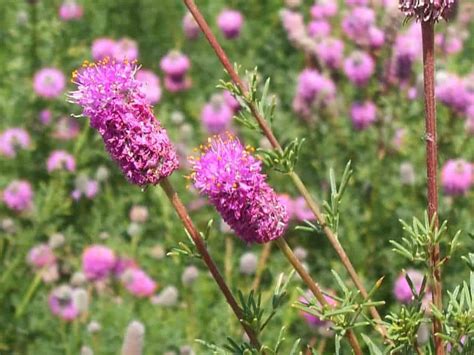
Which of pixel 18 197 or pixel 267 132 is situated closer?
pixel 267 132

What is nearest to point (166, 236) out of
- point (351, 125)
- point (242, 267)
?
point (242, 267)

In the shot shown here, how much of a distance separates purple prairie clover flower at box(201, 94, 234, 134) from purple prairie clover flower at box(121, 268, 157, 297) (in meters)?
0.75

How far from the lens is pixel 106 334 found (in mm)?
2471

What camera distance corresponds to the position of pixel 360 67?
327cm

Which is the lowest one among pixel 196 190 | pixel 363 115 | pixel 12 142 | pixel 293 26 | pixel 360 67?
pixel 196 190

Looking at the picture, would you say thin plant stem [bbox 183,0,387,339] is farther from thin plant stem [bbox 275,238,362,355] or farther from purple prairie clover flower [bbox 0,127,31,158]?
purple prairie clover flower [bbox 0,127,31,158]

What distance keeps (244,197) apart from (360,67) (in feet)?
6.70

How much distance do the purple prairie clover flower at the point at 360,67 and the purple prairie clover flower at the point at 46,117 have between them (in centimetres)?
104

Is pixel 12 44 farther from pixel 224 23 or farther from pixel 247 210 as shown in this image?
pixel 247 210

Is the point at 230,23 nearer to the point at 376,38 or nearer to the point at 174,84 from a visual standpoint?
the point at 174,84

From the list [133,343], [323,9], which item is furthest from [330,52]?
[133,343]

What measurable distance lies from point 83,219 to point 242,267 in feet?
2.55

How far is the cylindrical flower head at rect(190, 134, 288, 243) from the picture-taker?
1311 millimetres

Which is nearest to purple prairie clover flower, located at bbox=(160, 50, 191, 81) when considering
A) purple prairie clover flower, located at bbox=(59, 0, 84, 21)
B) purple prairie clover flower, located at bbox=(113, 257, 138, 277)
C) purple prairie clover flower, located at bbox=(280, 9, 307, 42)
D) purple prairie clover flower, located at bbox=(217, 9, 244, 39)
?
purple prairie clover flower, located at bbox=(217, 9, 244, 39)
